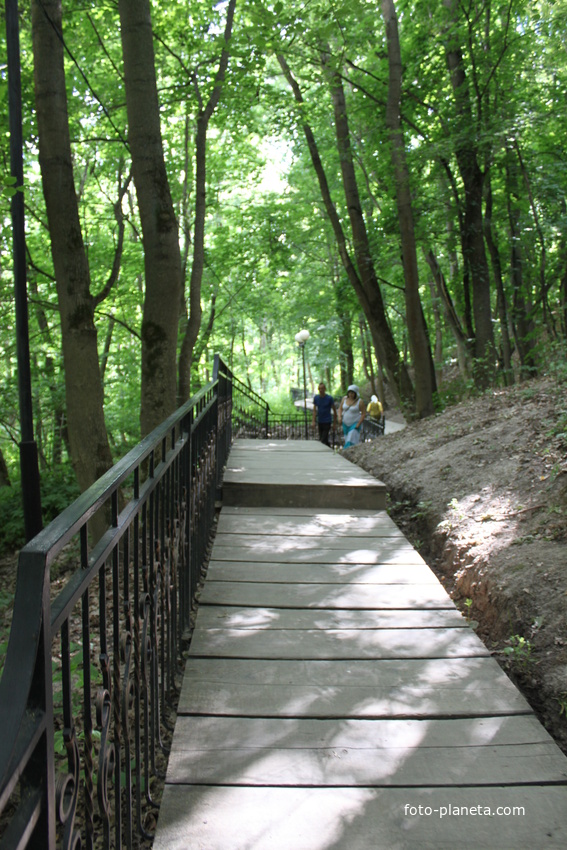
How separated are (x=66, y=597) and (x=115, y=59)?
11630mm

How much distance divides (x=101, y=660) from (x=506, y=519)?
11.1 feet

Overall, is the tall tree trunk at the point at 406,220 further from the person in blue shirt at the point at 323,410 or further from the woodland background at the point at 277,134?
the person in blue shirt at the point at 323,410

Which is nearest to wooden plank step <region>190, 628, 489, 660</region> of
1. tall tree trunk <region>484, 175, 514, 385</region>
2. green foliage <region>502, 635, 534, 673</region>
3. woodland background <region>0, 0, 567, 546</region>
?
green foliage <region>502, 635, 534, 673</region>

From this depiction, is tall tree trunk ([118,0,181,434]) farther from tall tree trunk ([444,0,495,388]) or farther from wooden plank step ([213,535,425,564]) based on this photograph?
tall tree trunk ([444,0,495,388])

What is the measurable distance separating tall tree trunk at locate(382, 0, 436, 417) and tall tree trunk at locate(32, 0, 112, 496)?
5374 millimetres

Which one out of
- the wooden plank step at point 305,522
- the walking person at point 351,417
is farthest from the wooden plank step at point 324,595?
the walking person at point 351,417

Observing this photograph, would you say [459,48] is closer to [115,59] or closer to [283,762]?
[115,59]

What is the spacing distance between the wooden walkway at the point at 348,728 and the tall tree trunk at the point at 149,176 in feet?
9.67

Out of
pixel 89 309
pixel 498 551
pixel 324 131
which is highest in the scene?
pixel 324 131

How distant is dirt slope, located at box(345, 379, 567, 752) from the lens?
301 centimetres

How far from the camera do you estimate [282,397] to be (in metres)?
38.4

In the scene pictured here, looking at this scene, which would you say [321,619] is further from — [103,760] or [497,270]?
[497,270]

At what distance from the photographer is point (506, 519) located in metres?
4.36

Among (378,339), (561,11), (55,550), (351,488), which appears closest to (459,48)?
(561,11)
